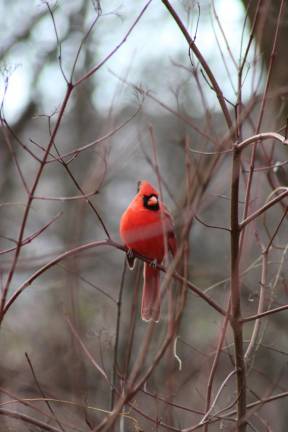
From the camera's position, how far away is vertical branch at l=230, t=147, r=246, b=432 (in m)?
2.25

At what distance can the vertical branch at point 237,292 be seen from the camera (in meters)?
2.25

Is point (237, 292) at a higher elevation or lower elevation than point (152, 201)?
lower

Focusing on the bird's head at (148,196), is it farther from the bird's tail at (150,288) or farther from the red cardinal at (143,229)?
the bird's tail at (150,288)

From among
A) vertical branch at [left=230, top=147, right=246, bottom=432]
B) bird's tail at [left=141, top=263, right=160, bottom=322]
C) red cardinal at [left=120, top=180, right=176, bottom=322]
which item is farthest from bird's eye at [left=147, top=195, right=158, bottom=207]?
vertical branch at [left=230, top=147, right=246, bottom=432]

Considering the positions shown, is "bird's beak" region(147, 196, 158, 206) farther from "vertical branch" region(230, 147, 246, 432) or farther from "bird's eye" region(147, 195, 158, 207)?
"vertical branch" region(230, 147, 246, 432)

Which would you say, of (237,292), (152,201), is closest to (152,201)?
(152,201)

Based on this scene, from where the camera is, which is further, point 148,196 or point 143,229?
point 148,196

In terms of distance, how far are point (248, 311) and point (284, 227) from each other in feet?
6.84

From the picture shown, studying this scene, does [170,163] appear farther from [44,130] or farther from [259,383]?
[259,383]

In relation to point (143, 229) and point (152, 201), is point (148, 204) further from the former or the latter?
point (143, 229)

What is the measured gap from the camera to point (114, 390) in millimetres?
2582

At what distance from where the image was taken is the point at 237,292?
89.4 inches

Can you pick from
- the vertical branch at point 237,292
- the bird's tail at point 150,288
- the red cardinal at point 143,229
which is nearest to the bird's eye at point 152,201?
the red cardinal at point 143,229

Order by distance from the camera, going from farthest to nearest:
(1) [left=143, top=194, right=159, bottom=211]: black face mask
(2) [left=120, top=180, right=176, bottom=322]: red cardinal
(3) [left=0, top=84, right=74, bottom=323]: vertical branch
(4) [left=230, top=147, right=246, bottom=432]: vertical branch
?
(1) [left=143, top=194, right=159, bottom=211]: black face mask
(2) [left=120, top=180, right=176, bottom=322]: red cardinal
(4) [left=230, top=147, right=246, bottom=432]: vertical branch
(3) [left=0, top=84, right=74, bottom=323]: vertical branch
